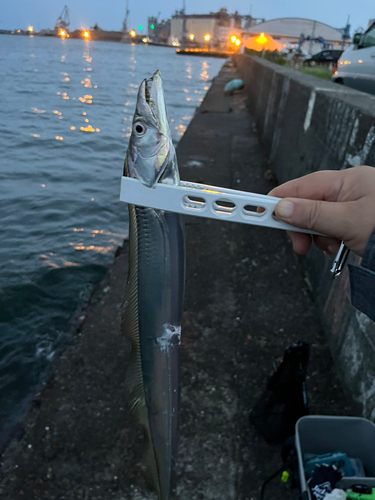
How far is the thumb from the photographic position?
1453mm

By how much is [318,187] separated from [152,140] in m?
0.85

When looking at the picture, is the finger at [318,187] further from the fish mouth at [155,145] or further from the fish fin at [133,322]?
the fish fin at [133,322]

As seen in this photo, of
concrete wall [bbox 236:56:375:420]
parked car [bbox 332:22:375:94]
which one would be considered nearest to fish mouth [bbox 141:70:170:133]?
concrete wall [bbox 236:56:375:420]

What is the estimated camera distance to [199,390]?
288cm

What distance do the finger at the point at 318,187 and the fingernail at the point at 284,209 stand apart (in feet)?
1.32

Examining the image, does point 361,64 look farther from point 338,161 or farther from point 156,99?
point 156,99

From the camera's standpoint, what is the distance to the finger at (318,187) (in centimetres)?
176

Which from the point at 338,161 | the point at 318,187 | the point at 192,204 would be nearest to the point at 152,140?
the point at 192,204

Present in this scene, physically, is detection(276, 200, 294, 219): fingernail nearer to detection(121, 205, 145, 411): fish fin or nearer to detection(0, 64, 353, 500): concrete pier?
detection(121, 205, 145, 411): fish fin

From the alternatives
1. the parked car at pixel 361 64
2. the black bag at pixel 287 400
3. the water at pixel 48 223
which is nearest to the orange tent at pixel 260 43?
the water at pixel 48 223

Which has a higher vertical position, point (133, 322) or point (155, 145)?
point (155, 145)

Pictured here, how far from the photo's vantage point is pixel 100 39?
616ft

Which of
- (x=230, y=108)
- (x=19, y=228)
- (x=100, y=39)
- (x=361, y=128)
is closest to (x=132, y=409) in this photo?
(x=361, y=128)

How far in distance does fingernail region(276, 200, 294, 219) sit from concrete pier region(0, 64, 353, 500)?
123 centimetres
